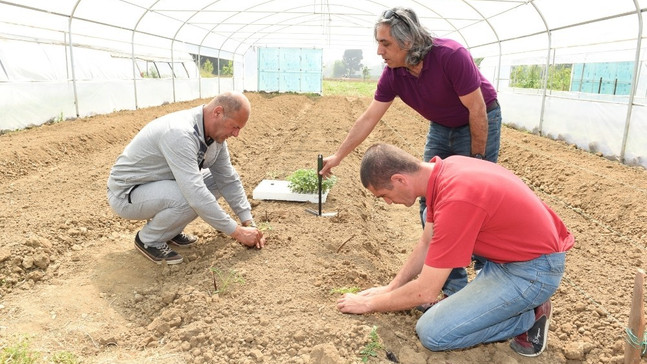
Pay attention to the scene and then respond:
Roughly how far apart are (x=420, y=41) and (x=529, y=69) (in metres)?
11.2

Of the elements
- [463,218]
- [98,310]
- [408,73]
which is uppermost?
[408,73]

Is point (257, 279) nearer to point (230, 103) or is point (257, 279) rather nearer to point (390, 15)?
point (230, 103)

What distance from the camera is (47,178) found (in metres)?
6.44

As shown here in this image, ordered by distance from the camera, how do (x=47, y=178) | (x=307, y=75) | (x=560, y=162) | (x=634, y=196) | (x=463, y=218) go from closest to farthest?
(x=463, y=218) < (x=634, y=196) < (x=47, y=178) < (x=560, y=162) < (x=307, y=75)

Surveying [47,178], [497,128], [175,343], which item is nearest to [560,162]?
[497,128]

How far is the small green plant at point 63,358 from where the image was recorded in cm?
254

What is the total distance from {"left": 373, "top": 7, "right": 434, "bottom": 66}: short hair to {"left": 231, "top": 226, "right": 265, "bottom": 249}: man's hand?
1694 millimetres

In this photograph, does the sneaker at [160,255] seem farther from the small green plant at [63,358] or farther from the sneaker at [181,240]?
the small green plant at [63,358]

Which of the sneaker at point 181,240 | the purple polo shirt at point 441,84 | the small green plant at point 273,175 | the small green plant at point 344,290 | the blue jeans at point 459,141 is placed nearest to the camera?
the small green plant at point 344,290

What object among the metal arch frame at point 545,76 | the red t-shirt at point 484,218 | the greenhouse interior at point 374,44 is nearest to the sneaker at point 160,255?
the red t-shirt at point 484,218

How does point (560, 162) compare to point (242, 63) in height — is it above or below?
below

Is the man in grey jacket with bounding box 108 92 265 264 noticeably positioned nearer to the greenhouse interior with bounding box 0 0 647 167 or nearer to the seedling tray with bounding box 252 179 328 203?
the seedling tray with bounding box 252 179 328 203

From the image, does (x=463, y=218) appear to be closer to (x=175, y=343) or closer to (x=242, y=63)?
(x=175, y=343)

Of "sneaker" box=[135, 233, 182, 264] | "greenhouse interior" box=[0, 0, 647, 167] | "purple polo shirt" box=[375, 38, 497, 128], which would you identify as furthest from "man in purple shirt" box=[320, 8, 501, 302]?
"greenhouse interior" box=[0, 0, 647, 167]
